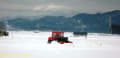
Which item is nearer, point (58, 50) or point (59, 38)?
point (58, 50)

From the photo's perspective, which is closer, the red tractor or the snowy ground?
the snowy ground

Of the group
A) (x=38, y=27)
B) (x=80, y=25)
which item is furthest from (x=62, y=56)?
(x=38, y=27)

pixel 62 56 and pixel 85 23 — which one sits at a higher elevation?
pixel 85 23

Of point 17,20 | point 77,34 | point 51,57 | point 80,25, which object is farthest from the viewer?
point 80,25

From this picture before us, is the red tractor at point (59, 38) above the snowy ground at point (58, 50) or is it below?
above

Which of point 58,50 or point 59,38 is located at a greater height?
point 59,38

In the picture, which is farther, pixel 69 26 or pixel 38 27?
pixel 38 27

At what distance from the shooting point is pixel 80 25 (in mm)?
20703

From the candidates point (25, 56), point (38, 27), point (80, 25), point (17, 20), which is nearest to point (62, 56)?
point (25, 56)

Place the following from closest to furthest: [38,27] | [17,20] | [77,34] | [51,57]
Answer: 1. [51,57]
2. [77,34]
3. [17,20]
4. [38,27]

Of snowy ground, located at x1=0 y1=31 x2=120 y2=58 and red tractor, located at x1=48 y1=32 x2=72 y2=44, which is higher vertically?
red tractor, located at x1=48 y1=32 x2=72 y2=44

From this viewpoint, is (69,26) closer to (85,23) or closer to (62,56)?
(85,23)

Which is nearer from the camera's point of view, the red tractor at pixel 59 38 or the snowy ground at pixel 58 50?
the snowy ground at pixel 58 50

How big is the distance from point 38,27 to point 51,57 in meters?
18.6
